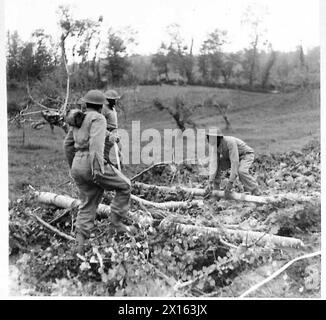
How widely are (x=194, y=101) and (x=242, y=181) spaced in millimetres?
1116

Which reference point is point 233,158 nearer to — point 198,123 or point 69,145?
point 198,123

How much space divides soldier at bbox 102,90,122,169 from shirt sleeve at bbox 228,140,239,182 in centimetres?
131

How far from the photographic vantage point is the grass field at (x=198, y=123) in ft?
22.6

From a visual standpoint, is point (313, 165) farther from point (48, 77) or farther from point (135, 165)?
point (48, 77)

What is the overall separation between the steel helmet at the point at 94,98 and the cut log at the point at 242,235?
1548 millimetres

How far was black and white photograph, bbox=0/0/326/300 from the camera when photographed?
644 cm

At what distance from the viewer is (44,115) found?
7.06 meters

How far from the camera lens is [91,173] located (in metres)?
6.47

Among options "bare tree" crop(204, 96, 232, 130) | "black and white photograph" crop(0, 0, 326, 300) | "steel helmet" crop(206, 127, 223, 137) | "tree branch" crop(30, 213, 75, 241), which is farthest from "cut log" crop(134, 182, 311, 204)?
"tree branch" crop(30, 213, 75, 241)

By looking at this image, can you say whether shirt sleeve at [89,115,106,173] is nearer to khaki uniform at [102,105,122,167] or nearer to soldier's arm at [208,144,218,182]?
khaki uniform at [102,105,122,167]

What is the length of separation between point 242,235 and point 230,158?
97 cm

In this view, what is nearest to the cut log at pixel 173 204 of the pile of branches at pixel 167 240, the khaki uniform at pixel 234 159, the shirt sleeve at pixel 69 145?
the pile of branches at pixel 167 240

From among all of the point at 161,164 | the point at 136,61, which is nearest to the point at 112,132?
the point at 161,164
